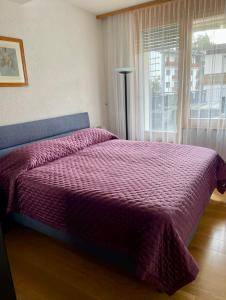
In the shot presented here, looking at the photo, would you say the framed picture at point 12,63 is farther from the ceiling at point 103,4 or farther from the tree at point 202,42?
the tree at point 202,42

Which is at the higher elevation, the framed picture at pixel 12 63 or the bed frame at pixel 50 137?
the framed picture at pixel 12 63

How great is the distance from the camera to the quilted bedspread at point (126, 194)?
1.31 meters

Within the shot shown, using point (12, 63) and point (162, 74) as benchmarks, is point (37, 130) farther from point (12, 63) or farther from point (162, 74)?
point (162, 74)

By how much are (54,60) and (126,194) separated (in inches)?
88.3

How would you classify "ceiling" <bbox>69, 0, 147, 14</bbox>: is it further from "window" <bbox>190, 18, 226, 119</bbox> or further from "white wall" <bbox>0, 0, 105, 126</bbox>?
"window" <bbox>190, 18, 226, 119</bbox>

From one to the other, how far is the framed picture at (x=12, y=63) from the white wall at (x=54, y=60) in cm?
7

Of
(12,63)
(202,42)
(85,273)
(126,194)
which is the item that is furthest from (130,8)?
(85,273)

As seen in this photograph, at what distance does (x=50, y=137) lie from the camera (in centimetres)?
289

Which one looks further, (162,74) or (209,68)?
(162,74)

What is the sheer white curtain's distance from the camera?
2.97 metres

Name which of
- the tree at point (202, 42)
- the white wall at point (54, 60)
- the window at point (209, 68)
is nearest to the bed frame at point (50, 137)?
the white wall at point (54, 60)

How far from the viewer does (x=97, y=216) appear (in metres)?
1.51

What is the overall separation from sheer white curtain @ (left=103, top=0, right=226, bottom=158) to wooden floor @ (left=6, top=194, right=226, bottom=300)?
63.9 inches

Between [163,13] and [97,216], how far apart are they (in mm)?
3010
